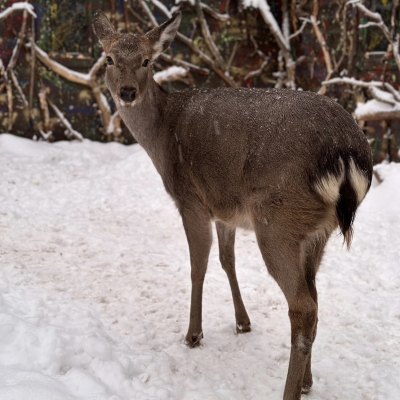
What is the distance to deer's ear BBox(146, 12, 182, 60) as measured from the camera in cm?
441

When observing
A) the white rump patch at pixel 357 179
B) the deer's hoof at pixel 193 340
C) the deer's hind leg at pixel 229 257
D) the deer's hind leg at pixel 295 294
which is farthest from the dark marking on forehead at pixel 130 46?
the deer's hoof at pixel 193 340

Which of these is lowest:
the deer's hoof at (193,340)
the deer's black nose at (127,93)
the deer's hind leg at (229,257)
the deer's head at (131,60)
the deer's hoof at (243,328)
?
the deer's hoof at (243,328)

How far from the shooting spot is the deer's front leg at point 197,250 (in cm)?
402

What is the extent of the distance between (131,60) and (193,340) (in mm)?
2196

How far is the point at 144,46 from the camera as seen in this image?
14.1ft

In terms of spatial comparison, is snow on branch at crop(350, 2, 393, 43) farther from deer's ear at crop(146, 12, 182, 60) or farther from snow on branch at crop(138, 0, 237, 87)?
deer's ear at crop(146, 12, 182, 60)

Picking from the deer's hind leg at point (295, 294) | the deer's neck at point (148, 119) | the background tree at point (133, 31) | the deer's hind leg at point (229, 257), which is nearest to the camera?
the deer's hind leg at point (295, 294)

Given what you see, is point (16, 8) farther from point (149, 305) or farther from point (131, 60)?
point (149, 305)

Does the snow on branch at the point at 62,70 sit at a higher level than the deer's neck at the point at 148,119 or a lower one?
lower

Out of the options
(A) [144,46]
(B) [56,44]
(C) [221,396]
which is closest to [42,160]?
(B) [56,44]

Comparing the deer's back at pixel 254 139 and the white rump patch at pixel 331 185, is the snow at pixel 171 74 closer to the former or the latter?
the deer's back at pixel 254 139

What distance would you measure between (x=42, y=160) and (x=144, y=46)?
5033mm

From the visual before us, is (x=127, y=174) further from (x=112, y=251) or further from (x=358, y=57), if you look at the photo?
(x=358, y=57)

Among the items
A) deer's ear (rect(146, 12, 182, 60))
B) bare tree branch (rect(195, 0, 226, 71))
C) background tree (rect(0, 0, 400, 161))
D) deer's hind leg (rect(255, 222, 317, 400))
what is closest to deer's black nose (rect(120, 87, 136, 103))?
deer's ear (rect(146, 12, 182, 60))
